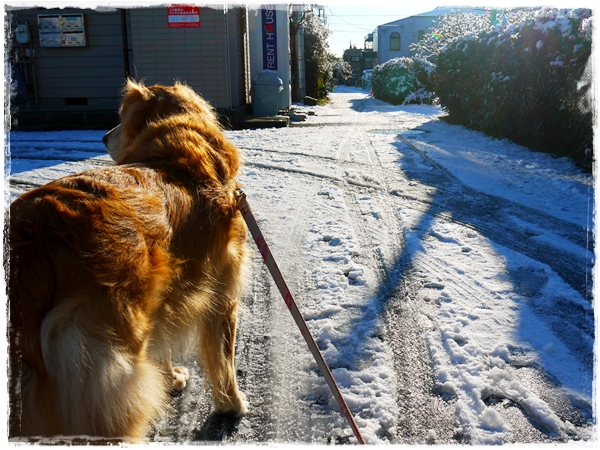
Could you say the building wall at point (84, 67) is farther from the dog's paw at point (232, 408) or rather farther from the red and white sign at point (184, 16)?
the dog's paw at point (232, 408)

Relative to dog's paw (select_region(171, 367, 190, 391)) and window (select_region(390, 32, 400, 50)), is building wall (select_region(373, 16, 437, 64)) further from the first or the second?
dog's paw (select_region(171, 367, 190, 391))

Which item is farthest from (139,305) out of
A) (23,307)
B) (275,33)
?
(275,33)

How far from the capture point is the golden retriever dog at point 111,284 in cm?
127

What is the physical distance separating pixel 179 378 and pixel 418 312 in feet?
4.93

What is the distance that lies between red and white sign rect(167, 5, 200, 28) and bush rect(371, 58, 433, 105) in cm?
1328

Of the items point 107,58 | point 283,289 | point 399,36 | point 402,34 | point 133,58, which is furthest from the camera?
point 399,36

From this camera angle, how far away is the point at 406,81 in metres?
23.0

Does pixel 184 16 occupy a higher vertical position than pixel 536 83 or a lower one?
higher

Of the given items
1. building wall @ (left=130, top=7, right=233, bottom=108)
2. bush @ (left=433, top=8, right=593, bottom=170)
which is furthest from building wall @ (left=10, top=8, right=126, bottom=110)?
bush @ (left=433, top=8, right=593, bottom=170)

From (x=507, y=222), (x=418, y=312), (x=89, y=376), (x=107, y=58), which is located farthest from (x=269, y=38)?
(x=89, y=376)

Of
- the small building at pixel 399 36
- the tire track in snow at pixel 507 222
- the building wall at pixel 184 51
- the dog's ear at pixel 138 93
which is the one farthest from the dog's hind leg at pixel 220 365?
the small building at pixel 399 36

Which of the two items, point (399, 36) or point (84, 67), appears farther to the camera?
point (399, 36)

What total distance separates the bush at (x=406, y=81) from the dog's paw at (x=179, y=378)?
21.3 meters

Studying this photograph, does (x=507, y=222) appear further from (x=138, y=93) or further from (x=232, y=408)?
(x=138, y=93)
